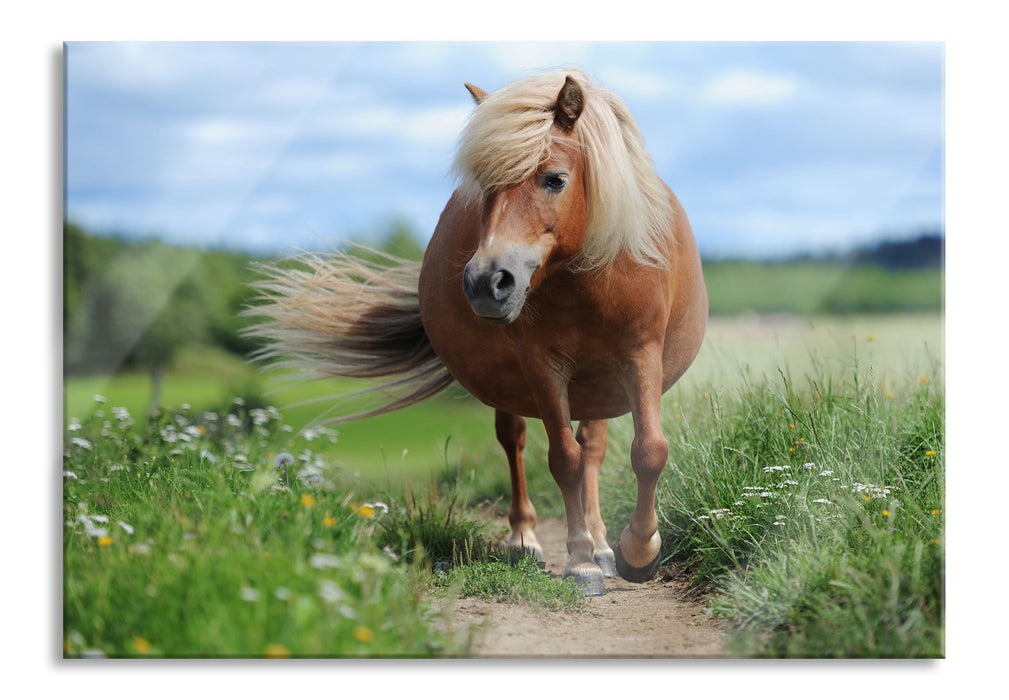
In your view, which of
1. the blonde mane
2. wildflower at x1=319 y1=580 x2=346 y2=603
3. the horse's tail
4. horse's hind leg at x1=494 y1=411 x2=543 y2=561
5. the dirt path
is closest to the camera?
wildflower at x1=319 y1=580 x2=346 y2=603

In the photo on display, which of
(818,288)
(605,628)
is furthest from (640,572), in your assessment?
(818,288)

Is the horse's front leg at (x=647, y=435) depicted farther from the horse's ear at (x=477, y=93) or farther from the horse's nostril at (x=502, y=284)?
the horse's ear at (x=477, y=93)

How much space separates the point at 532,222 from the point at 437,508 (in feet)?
6.00

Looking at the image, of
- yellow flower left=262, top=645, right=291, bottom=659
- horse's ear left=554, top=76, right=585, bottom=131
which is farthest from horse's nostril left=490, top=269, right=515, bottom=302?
yellow flower left=262, top=645, right=291, bottom=659

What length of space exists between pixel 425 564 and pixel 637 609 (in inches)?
36.0

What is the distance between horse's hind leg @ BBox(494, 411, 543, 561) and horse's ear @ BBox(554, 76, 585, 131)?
1.76 meters

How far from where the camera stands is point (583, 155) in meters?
2.86

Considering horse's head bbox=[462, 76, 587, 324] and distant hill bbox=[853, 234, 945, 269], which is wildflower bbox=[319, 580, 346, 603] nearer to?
horse's head bbox=[462, 76, 587, 324]

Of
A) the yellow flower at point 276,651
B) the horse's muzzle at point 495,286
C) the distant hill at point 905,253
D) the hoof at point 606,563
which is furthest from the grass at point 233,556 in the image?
the distant hill at point 905,253

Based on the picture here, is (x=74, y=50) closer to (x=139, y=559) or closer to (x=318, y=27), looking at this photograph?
(x=318, y=27)

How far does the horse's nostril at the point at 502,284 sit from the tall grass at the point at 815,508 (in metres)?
1.39

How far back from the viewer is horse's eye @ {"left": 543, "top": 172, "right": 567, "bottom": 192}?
2789 mm

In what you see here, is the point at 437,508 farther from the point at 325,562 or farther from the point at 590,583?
the point at 325,562

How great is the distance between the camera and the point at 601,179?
2.84m
